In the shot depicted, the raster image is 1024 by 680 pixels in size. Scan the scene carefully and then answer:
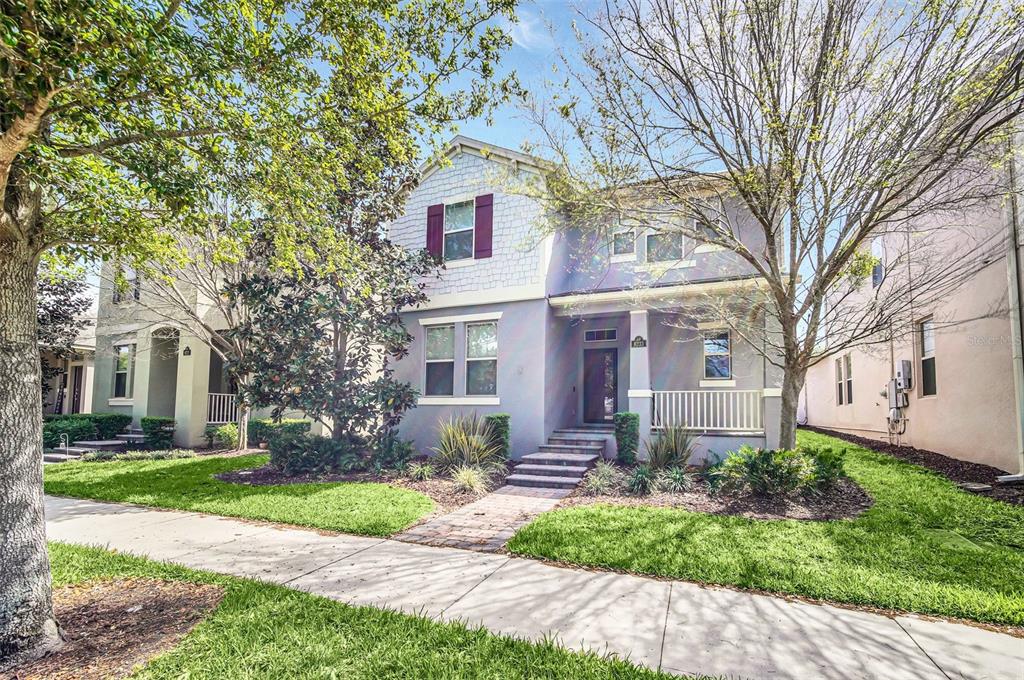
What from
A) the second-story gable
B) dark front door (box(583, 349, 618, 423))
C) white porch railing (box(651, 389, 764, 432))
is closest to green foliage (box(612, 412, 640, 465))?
white porch railing (box(651, 389, 764, 432))

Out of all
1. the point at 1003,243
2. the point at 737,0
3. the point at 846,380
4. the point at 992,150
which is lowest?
the point at 846,380

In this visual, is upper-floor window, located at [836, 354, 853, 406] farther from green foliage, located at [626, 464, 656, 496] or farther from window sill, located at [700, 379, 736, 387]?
green foliage, located at [626, 464, 656, 496]

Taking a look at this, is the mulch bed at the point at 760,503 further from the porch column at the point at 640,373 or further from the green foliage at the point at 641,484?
the porch column at the point at 640,373

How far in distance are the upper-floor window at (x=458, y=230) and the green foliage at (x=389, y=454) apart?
4.77m

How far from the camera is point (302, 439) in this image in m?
10.8

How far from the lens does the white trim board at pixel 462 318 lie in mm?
11898

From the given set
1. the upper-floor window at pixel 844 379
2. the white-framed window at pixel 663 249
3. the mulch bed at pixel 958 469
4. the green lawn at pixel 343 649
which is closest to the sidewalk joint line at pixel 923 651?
the green lawn at pixel 343 649

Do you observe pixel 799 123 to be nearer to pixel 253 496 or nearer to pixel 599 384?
pixel 599 384

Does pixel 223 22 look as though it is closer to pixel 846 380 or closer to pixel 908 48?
pixel 908 48

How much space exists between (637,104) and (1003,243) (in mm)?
6684

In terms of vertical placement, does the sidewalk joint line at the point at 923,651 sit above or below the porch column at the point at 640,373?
below

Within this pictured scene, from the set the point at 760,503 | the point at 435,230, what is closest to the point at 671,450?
the point at 760,503

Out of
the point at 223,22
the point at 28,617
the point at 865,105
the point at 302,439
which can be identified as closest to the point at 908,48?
the point at 865,105

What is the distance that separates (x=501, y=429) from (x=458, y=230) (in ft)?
17.0
